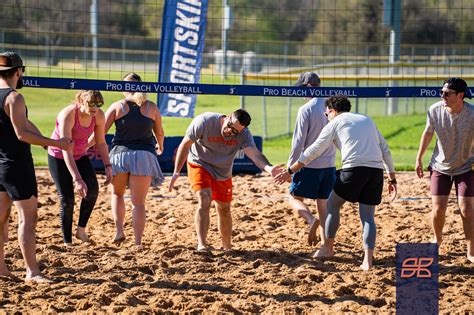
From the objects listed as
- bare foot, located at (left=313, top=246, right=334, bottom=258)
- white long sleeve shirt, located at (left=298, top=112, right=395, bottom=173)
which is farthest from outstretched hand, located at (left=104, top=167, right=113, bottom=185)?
bare foot, located at (left=313, top=246, right=334, bottom=258)

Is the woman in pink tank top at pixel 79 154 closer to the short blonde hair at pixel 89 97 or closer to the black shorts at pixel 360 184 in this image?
the short blonde hair at pixel 89 97

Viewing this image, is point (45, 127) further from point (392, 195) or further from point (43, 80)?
point (392, 195)

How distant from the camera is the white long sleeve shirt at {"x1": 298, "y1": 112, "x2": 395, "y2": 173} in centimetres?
752

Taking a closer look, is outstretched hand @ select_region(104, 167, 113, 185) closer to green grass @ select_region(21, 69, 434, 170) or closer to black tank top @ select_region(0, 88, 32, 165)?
black tank top @ select_region(0, 88, 32, 165)

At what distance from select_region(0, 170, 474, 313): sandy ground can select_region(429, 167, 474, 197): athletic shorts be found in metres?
0.59

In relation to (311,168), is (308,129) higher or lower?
higher

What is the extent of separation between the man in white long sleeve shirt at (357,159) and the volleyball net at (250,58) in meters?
1.20

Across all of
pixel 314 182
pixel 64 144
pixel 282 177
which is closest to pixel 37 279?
pixel 64 144

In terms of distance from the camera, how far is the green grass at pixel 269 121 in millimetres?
17562

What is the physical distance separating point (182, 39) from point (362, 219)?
27.0 ft

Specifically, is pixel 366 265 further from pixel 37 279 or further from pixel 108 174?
pixel 37 279

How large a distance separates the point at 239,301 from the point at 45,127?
16709mm

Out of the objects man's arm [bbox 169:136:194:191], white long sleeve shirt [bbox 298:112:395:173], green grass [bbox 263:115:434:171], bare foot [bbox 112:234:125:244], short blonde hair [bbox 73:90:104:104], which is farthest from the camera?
green grass [bbox 263:115:434:171]

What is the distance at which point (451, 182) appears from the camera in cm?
810
